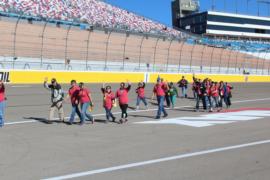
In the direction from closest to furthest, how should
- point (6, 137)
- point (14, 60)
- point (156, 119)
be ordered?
point (6, 137), point (156, 119), point (14, 60)

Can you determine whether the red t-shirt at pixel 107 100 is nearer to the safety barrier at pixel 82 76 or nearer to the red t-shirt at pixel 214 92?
the red t-shirt at pixel 214 92

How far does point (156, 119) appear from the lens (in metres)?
16.6

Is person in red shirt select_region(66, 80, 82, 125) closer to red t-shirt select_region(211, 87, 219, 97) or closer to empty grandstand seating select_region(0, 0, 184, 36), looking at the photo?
red t-shirt select_region(211, 87, 219, 97)

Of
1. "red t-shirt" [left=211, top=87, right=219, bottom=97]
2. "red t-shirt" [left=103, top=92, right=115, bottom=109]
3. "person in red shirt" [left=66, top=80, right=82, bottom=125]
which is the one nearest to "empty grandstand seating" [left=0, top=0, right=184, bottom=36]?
"red t-shirt" [left=211, top=87, right=219, bottom=97]

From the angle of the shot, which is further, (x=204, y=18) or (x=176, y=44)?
(x=204, y=18)

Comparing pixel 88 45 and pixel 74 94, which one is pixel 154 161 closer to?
pixel 74 94

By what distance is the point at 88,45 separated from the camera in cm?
4291

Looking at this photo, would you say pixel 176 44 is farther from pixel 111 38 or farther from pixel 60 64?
pixel 60 64

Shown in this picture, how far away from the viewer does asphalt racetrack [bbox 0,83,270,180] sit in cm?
757

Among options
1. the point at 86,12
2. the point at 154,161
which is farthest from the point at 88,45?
the point at 154,161

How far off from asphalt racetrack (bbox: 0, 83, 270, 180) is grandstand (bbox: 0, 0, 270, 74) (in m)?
18.5

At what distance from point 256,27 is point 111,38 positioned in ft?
205

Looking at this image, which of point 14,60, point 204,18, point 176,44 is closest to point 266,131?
point 14,60

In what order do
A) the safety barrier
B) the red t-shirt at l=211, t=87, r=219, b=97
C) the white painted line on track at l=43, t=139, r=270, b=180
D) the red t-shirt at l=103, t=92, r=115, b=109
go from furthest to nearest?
the safety barrier → the red t-shirt at l=211, t=87, r=219, b=97 → the red t-shirt at l=103, t=92, r=115, b=109 → the white painted line on track at l=43, t=139, r=270, b=180
